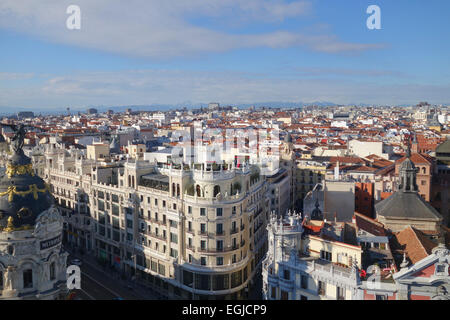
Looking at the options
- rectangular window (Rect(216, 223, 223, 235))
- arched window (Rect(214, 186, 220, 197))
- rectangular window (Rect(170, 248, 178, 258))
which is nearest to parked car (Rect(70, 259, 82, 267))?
rectangular window (Rect(170, 248, 178, 258))

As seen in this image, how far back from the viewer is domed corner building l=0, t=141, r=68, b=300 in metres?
34.8

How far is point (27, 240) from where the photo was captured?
116 ft

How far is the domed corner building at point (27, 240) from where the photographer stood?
34812 mm

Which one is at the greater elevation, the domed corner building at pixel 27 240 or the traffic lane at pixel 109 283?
the domed corner building at pixel 27 240

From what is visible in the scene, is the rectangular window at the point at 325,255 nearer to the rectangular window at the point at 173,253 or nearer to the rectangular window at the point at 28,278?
the rectangular window at the point at 173,253

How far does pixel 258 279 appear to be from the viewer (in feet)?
207

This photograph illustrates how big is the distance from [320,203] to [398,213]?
13.0 metres

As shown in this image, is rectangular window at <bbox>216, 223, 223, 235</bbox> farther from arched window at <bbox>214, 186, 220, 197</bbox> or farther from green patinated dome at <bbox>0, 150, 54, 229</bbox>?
green patinated dome at <bbox>0, 150, 54, 229</bbox>

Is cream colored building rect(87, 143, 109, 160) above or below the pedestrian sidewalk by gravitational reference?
above

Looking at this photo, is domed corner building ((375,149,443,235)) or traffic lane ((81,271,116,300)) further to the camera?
traffic lane ((81,271,116,300))

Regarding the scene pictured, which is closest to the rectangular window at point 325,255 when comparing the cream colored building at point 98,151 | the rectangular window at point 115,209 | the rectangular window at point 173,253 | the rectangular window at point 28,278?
the rectangular window at point 173,253

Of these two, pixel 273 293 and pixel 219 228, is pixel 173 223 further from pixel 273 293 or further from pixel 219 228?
pixel 273 293

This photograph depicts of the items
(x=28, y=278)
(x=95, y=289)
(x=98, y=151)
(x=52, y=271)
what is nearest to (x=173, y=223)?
(x=95, y=289)
